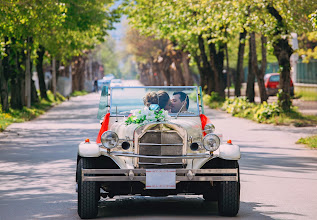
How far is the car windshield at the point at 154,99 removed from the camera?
9.94 meters

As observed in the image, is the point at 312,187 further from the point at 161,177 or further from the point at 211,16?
the point at 211,16

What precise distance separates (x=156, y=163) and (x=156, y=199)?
191 cm

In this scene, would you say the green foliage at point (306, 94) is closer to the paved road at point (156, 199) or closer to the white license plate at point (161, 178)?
the paved road at point (156, 199)

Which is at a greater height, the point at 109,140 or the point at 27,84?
the point at 27,84

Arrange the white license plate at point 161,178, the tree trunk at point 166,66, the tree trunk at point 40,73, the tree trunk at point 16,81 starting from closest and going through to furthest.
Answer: the white license plate at point 161,178
the tree trunk at point 16,81
the tree trunk at point 40,73
the tree trunk at point 166,66

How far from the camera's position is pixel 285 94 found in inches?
1062

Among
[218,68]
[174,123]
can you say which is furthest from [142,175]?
[218,68]

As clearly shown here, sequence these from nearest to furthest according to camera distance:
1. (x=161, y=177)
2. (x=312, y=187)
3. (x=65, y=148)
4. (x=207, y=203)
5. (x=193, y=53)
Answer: (x=161, y=177) → (x=207, y=203) → (x=312, y=187) → (x=65, y=148) → (x=193, y=53)

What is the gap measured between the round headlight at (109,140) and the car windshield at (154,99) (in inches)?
52.7

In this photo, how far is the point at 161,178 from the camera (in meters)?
8.10

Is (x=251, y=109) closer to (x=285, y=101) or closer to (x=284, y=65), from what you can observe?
(x=285, y=101)

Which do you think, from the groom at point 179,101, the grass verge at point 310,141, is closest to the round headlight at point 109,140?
the groom at point 179,101

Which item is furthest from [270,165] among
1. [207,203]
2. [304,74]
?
[304,74]

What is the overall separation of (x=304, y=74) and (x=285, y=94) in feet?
67.5
